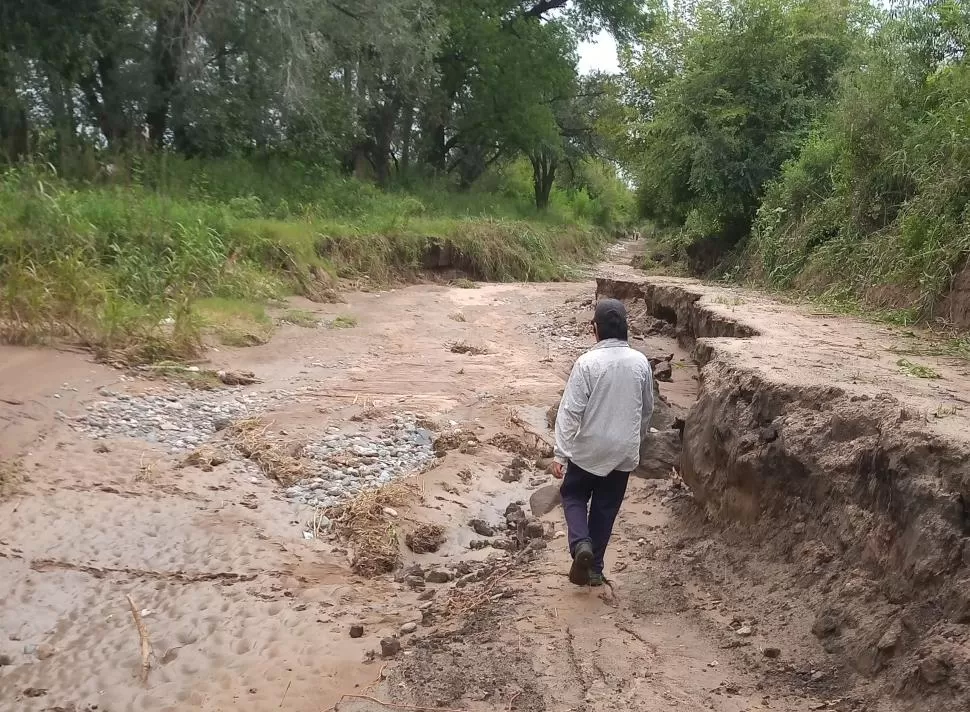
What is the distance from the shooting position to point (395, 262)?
18.3 meters

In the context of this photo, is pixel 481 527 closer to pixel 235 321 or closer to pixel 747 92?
pixel 235 321

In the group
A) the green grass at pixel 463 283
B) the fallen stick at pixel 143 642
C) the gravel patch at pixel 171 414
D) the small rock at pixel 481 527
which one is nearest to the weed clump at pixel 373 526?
the small rock at pixel 481 527

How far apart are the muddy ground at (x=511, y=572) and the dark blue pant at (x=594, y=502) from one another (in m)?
0.29

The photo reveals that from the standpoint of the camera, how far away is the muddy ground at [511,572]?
138 inches

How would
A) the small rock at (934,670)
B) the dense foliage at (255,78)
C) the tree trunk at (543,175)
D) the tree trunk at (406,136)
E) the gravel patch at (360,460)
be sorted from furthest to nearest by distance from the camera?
the tree trunk at (543,175), the tree trunk at (406,136), the dense foliage at (255,78), the gravel patch at (360,460), the small rock at (934,670)

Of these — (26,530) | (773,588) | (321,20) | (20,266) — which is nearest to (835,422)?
(773,588)

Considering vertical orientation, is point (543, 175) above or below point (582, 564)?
above

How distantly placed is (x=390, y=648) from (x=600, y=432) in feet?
4.89

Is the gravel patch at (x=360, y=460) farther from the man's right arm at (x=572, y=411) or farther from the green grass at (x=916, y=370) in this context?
the green grass at (x=916, y=370)

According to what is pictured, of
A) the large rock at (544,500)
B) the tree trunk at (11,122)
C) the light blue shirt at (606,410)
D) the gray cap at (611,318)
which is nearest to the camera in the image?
the light blue shirt at (606,410)

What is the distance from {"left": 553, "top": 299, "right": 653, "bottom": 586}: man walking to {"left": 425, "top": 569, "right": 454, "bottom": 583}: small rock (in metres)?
0.85

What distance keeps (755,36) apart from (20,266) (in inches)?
525

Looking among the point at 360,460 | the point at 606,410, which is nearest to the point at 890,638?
the point at 606,410

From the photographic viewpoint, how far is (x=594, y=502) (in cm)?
450
